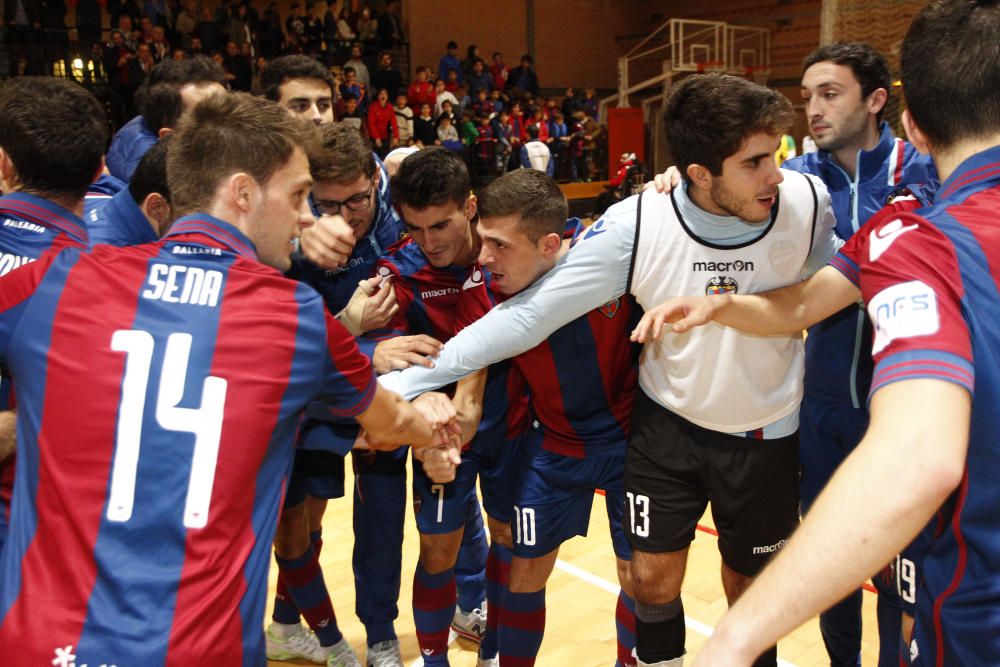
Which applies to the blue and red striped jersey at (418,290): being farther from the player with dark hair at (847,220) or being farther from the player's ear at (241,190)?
the player with dark hair at (847,220)

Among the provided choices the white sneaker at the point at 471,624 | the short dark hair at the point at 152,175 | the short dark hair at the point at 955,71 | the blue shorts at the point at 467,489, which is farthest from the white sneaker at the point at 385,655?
the short dark hair at the point at 955,71

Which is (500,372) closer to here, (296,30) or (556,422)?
(556,422)

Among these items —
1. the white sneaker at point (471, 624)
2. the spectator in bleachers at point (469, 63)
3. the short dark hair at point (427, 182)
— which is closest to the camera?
the short dark hair at point (427, 182)

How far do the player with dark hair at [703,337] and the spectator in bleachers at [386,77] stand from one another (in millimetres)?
17532

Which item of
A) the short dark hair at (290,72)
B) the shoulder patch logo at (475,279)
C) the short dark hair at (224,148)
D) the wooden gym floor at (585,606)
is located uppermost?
the short dark hair at (290,72)

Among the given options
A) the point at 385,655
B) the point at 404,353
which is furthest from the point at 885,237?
the point at 385,655

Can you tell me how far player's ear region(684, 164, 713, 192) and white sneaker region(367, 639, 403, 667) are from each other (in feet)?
8.38

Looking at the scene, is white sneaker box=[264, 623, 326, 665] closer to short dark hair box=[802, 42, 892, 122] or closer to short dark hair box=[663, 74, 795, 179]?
short dark hair box=[663, 74, 795, 179]

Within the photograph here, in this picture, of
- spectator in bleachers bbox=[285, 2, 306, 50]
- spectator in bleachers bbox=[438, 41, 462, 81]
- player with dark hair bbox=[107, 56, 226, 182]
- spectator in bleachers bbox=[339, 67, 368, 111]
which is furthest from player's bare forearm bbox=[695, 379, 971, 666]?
spectator in bleachers bbox=[438, 41, 462, 81]

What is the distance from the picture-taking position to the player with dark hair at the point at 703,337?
2.84 metres

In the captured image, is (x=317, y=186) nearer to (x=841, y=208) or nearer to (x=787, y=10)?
(x=841, y=208)

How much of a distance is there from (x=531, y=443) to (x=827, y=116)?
1.95 metres

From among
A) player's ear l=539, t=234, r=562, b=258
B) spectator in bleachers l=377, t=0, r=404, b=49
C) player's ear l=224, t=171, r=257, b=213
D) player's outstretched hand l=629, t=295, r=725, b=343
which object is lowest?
player's outstretched hand l=629, t=295, r=725, b=343

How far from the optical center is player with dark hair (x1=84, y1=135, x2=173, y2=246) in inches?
134
